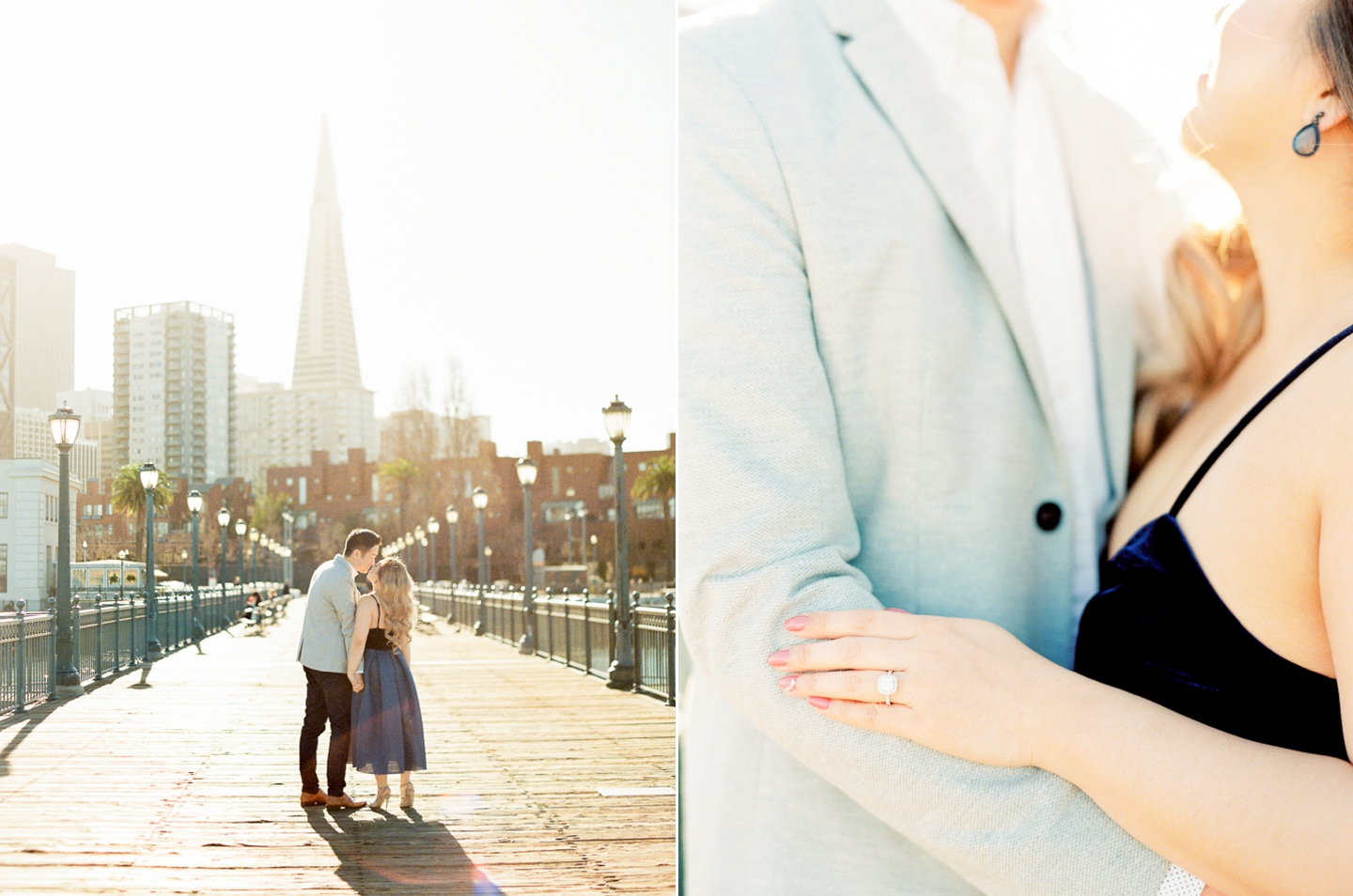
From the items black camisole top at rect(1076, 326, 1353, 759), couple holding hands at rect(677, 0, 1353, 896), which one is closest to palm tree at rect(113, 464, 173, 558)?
couple holding hands at rect(677, 0, 1353, 896)

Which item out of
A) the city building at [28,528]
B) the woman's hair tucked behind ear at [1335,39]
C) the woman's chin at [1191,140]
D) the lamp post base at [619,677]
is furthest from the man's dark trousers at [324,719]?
the woman's hair tucked behind ear at [1335,39]

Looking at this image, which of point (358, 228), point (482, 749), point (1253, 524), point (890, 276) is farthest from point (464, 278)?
point (1253, 524)

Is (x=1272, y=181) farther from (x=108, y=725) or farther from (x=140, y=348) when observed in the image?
(x=108, y=725)

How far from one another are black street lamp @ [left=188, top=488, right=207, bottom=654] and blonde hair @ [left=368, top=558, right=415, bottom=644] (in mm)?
481

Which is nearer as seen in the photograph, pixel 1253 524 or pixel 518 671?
pixel 1253 524

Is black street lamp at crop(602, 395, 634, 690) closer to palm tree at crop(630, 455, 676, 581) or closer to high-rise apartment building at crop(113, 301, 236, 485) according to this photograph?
palm tree at crop(630, 455, 676, 581)

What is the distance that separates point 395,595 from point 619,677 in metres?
2.19

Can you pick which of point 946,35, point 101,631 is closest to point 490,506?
point 101,631

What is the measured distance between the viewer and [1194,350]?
1042 millimetres

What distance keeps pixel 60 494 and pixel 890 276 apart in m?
2.31

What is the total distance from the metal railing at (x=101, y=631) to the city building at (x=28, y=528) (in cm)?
5

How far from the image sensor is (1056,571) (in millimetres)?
938

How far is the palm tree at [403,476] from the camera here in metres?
2.48

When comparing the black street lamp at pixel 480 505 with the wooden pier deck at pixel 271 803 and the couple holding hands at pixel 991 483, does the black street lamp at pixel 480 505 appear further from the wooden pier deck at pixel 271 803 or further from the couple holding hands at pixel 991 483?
the couple holding hands at pixel 991 483
